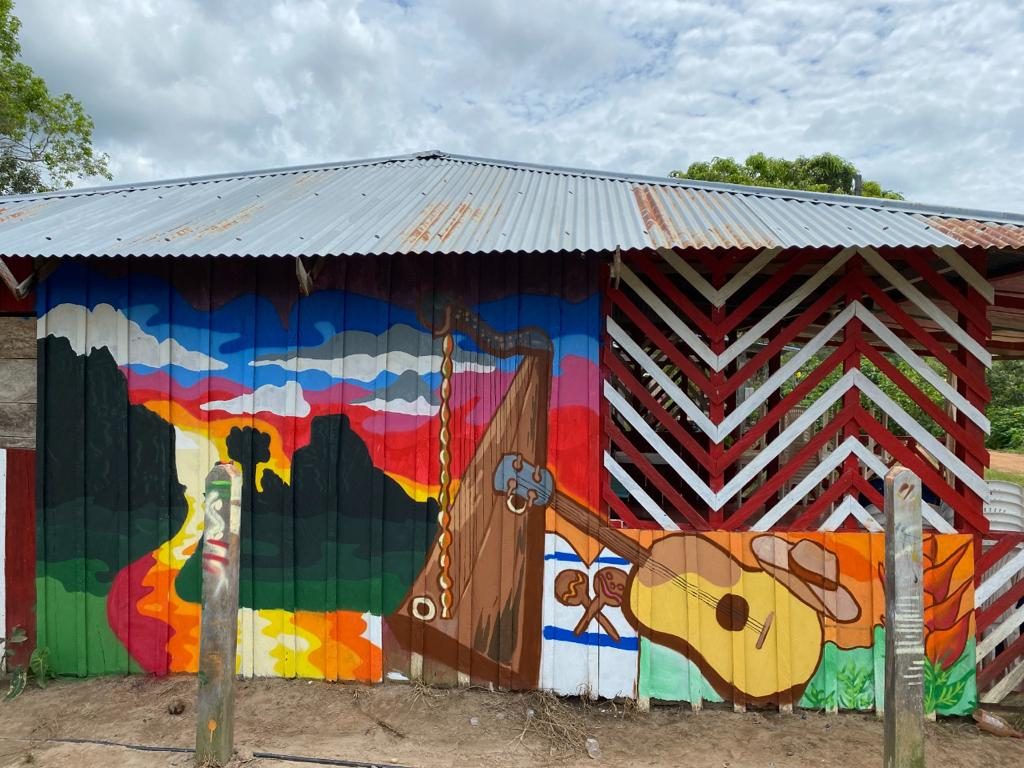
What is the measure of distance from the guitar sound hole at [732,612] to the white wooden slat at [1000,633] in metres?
1.49

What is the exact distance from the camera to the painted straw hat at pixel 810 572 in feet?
11.4

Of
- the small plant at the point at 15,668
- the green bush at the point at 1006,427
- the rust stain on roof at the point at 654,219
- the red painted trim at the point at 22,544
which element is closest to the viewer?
the rust stain on roof at the point at 654,219

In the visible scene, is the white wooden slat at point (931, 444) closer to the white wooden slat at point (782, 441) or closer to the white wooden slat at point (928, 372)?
the white wooden slat at point (782, 441)

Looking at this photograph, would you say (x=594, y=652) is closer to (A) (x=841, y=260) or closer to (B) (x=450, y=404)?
(B) (x=450, y=404)

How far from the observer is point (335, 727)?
131 inches

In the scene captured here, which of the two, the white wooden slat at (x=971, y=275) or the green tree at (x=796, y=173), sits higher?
the green tree at (x=796, y=173)

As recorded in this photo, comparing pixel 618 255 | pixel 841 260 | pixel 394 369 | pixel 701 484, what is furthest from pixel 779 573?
pixel 394 369

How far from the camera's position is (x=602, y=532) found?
3557 mm

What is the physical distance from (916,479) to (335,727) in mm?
3356

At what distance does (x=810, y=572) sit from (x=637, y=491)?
1192mm

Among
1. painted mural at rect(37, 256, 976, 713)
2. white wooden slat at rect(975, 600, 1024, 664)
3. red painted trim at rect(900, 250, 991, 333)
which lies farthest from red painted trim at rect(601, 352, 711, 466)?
white wooden slat at rect(975, 600, 1024, 664)

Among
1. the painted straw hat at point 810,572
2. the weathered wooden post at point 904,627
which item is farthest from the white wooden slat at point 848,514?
the weathered wooden post at point 904,627

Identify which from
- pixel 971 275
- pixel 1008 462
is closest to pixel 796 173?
pixel 1008 462

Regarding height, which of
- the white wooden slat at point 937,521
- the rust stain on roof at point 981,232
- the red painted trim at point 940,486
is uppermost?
the rust stain on roof at point 981,232
